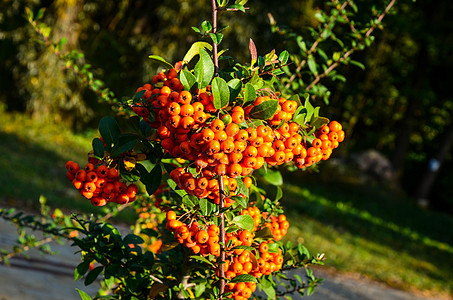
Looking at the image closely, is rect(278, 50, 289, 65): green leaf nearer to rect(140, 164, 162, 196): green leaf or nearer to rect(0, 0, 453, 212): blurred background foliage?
rect(140, 164, 162, 196): green leaf

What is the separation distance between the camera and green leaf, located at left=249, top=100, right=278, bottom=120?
1034 millimetres

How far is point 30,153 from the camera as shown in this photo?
7.63 metres

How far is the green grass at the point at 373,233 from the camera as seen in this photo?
570 cm

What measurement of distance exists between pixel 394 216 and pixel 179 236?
378 inches

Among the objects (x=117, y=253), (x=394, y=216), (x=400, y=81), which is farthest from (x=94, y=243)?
(x=400, y=81)

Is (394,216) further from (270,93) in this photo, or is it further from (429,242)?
(270,93)

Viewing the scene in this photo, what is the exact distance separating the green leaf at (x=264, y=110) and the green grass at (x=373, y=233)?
309 cm

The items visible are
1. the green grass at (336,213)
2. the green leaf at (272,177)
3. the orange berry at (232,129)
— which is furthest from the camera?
the green grass at (336,213)

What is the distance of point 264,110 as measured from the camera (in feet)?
3.43

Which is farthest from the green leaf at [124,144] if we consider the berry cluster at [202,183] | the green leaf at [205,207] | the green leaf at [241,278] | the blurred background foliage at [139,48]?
the blurred background foliage at [139,48]

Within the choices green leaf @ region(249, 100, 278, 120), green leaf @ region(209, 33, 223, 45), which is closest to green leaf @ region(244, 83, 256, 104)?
green leaf @ region(249, 100, 278, 120)

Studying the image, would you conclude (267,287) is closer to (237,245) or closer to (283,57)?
(237,245)

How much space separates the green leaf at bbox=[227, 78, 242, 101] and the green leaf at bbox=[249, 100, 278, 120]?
2.1 inches

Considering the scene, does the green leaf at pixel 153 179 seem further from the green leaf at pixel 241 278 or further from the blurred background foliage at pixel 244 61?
the blurred background foliage at pixel 244 61
